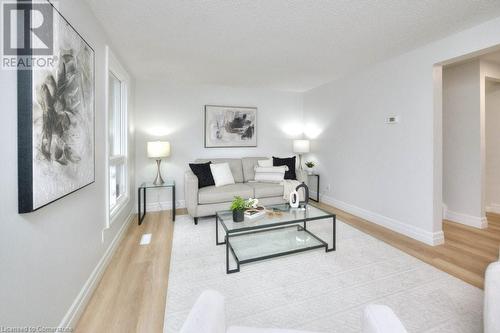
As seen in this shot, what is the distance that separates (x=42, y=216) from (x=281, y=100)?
4471 millimetres

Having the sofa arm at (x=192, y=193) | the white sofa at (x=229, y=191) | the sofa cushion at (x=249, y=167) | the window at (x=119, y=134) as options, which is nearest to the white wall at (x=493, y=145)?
the white sofa at (x=229, y=191)

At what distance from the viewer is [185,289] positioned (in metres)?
1.89

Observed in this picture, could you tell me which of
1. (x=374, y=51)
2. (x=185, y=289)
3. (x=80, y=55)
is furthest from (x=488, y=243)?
(x=80, y=55)

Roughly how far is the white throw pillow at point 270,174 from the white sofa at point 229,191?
152mm

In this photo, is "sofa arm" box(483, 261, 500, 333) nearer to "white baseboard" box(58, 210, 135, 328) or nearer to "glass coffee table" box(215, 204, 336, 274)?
"glass coffee table" box(215, 204, 336, 274)

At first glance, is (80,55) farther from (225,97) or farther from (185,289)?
(225,97)

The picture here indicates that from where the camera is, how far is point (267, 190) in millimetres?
3742

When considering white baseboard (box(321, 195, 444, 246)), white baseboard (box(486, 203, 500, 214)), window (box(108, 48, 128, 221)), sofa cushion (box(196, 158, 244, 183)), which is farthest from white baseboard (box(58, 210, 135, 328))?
white baseboard (box(486, 203, 500, 214))

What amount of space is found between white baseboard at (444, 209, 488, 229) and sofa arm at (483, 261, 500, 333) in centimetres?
304

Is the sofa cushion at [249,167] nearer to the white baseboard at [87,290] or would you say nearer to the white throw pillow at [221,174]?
the white throw pillow at [221,174]

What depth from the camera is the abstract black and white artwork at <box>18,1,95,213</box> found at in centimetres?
106

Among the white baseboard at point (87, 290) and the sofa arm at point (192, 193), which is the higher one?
the sofa arm at point (192, 193)

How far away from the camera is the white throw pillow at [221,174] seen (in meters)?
3.76

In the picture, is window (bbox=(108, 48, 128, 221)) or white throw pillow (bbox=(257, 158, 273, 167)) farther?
white throw pillow (bbox=(257, 158, 273, 167))
